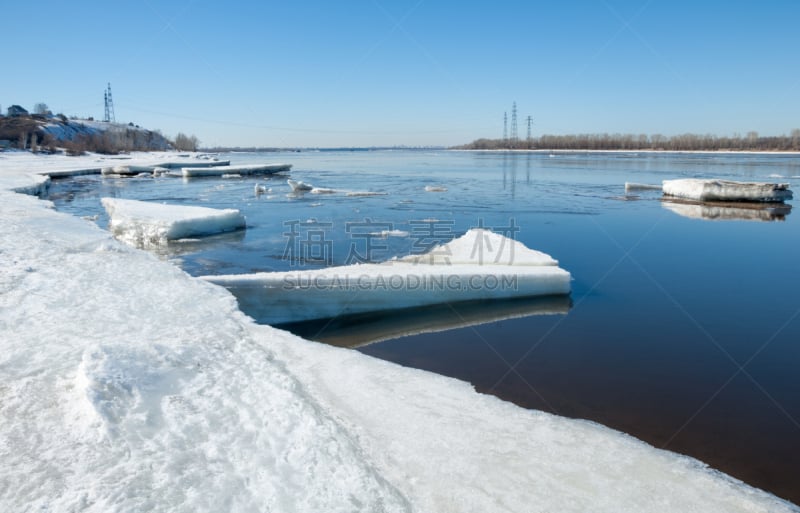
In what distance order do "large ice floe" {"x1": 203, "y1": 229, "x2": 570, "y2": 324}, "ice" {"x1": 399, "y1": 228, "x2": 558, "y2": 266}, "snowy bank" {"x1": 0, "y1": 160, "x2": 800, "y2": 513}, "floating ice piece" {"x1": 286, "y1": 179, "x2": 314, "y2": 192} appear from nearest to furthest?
"snowy bank" {"x1": 0, "y1": 160, "x2": 800, "y2": 513}
"large ice floe" {"x1": 203, "y1": 229, "x2": 570, "y2": 324}
"ice" {"x1": 399, "y1": 228, "x2": 558, "y2": 266}
"floating ice piece" {"x1": 286, "y1": 179, "x2": 314, "y2": 192}

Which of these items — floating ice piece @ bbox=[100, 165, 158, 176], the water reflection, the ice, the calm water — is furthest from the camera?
floating ice piece @ bbox=[100, 165, 158, 176]

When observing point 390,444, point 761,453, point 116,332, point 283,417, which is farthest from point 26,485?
point 761,453

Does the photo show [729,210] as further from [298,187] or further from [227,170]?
[227,170]

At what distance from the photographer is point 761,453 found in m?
2.88

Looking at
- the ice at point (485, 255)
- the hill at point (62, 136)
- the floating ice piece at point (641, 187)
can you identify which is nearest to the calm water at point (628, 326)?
the ice at point (485, 255)

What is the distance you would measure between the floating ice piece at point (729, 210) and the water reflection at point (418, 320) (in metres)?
9.18

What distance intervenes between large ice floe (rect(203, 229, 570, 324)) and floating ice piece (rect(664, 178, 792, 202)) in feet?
38.2

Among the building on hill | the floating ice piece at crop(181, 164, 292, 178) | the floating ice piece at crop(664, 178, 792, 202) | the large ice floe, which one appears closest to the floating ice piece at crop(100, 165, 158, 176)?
the floating ice piece at crop(181, 164, 292, 178)

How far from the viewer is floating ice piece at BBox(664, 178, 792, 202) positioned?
14.3 meters

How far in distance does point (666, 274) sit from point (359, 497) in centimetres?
646

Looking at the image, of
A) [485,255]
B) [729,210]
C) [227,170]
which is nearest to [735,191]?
[729,210]

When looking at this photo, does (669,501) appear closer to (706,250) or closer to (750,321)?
(750,321)

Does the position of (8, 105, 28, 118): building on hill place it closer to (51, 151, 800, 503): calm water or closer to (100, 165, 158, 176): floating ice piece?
(100, 165, 158, 176): floating ice piece

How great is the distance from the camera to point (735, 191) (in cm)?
1469
